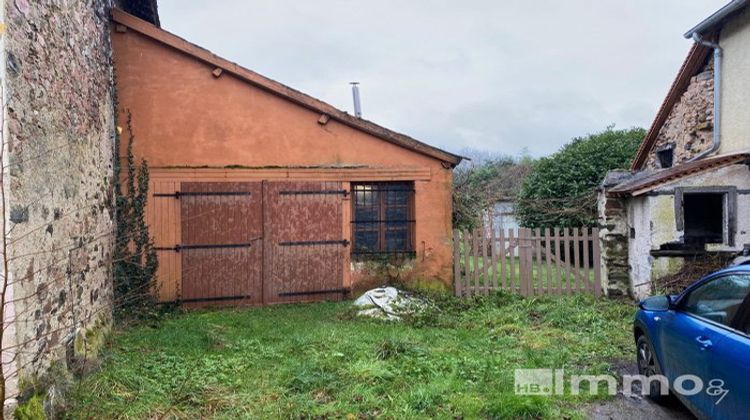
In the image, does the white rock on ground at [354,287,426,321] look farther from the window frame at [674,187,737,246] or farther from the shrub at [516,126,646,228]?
the shrub at [516,126,646,228]

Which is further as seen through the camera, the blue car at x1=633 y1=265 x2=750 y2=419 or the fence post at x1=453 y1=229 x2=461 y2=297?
the fence post at x1=453 y1=229 x2=461 y2=297

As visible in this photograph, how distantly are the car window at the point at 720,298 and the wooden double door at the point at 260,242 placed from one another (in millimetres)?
5485

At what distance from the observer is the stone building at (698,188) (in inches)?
275

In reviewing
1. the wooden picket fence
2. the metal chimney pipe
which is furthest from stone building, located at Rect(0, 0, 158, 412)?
the wooden picket fence

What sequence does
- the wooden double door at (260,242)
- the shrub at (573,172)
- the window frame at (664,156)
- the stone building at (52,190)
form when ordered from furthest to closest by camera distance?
the shrub at (573,172), the window frame at (664,156), the wooden double door at (260,242), the stone building at (52,190)

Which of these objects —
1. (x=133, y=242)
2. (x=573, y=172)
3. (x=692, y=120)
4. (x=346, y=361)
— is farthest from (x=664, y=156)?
(x=133, y=242)

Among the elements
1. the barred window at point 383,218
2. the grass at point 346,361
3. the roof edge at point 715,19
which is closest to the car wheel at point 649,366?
the grass at point 346,361

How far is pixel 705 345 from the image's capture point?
296 centimetres

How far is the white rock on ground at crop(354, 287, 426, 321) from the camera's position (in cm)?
697

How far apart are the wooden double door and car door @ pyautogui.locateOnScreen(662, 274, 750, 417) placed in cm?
539

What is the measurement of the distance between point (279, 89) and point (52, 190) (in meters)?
4.35

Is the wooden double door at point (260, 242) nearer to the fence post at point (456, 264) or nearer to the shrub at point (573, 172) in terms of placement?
the fence post at point (456, 264)

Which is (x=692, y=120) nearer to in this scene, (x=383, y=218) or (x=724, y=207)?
(x=724, y=207)

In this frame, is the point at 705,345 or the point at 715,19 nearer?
the point at 705,345
